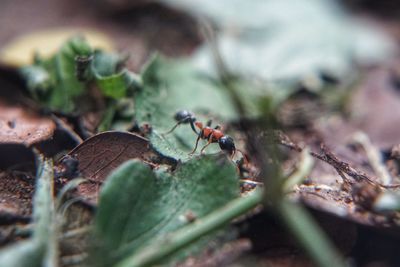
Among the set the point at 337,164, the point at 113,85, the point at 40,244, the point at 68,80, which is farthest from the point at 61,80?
the point at 337,164

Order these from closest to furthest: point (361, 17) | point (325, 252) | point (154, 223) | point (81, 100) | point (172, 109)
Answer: point (325, 252)
point (154, 223)
point (81, 100)
point (172, 109)
point (361, 17)

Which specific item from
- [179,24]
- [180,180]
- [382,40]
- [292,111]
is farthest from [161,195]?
[382,40]

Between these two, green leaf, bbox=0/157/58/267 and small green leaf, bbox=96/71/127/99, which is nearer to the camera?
green leaf, bbox=0/157/58/267

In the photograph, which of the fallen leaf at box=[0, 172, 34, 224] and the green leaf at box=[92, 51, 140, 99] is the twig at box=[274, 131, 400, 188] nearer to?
the green leaf at box=[92, 51, 140, 99]

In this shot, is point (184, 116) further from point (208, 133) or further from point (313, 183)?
point (313, 183)

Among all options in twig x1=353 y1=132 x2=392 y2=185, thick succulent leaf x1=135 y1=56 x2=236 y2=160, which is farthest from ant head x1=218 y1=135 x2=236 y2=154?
twig x1=353 y1=132 x2=392 y2=185

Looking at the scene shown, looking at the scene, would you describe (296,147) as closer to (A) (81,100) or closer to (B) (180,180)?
(B) (180,180)
